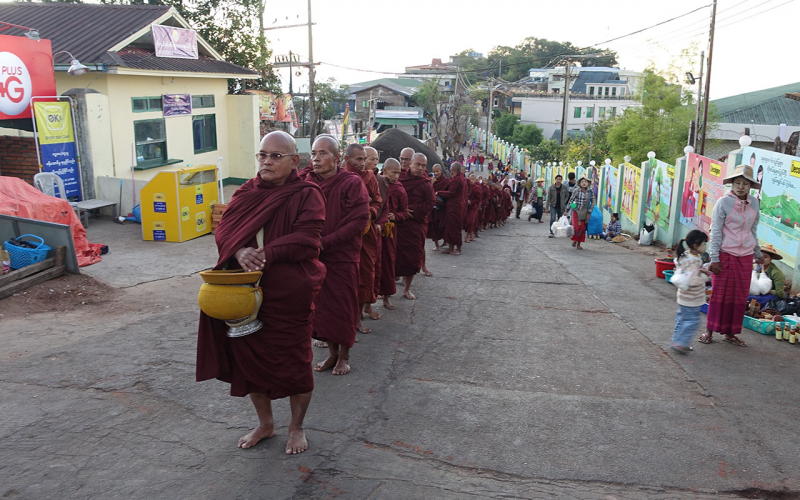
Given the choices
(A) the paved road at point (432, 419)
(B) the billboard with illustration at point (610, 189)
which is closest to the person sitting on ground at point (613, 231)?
(B) the billboard with illustration at point (610, 189)

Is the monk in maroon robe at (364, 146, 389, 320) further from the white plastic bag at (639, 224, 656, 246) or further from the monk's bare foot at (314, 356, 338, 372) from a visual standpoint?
the white plastic bag at (639, 224, 656, 246)

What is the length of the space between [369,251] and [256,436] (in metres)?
2.34

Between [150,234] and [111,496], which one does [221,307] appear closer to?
[111,496]

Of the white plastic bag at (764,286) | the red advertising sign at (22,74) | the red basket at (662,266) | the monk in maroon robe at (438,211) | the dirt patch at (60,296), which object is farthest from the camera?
the monk in maroon robe at (438,211)

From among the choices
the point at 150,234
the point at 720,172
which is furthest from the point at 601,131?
the point at 150,234

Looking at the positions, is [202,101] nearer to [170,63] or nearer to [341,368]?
[170,63]

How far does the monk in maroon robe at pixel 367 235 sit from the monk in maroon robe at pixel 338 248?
1.83ft

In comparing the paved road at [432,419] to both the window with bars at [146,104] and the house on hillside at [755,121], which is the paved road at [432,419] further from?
the house on hillside at [755,121]

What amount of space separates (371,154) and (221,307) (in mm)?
3842

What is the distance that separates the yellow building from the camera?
12.2m

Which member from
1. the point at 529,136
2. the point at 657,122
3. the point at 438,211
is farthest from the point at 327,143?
the point at 529,136

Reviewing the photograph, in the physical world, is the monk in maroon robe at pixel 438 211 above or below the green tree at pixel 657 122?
below

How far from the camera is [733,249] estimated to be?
20.5 ft

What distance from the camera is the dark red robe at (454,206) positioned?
1159 centimetres
